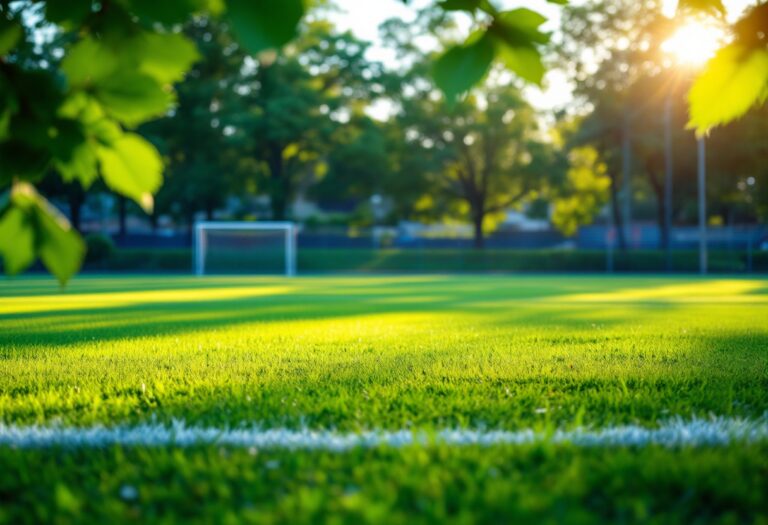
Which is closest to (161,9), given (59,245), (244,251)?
(59,245)

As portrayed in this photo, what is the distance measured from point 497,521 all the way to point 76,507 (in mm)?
1030

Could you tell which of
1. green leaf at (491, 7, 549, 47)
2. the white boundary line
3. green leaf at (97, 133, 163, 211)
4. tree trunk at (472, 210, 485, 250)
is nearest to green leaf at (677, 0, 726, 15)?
green leaf at (491, 7, 549, 47)

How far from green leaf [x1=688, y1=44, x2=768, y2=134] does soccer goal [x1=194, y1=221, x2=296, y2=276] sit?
107 ft

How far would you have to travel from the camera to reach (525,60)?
3.53 ft

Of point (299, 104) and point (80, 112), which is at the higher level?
point (299, 104)

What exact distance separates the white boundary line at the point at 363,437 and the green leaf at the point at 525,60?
4.81 feet

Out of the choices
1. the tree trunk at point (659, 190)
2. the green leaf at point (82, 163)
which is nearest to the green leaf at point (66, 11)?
the green leaf at point (82, 163)

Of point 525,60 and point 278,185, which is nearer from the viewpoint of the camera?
point 525,60

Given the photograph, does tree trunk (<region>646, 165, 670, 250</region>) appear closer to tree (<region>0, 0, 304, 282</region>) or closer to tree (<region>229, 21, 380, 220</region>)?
tree (<region>229, 21, 380, 220</region>)

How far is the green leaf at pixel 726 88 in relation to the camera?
3.17ft

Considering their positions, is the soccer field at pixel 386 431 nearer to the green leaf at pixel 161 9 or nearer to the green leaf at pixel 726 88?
the green leaf at pixel 726 88

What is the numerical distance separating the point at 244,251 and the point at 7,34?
3408 centimetres

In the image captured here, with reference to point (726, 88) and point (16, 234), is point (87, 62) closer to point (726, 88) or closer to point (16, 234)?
point (16, 234)

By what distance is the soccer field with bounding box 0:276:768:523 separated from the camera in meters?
1.71
